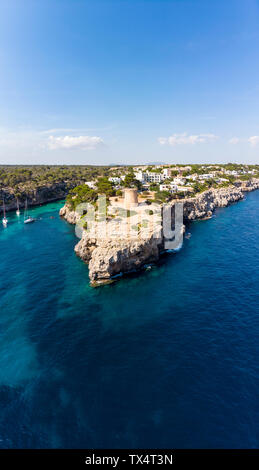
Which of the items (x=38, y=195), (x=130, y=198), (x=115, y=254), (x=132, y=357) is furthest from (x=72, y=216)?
(x=132, y=357)


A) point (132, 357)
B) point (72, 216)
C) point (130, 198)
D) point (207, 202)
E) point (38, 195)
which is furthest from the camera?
point (38, 195)

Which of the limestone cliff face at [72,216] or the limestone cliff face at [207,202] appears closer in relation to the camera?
the limestone cliff face at [72,216]

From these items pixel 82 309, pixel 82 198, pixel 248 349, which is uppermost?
pixel 82 198

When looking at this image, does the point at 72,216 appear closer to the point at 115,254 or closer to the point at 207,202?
the point at 115,254

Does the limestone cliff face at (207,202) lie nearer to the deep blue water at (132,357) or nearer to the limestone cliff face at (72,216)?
the deep blue water at (132,357)

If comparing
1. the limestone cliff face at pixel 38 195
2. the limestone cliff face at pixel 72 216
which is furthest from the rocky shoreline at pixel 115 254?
the limestone cliff face at pixel 38 195

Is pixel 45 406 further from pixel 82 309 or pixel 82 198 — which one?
pixel 82 198

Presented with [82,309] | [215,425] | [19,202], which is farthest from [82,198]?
[215,425]

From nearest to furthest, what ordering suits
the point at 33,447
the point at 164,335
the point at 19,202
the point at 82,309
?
the point at 33,447, the point at 164,335, the point at 82,309, the point at 19,202
